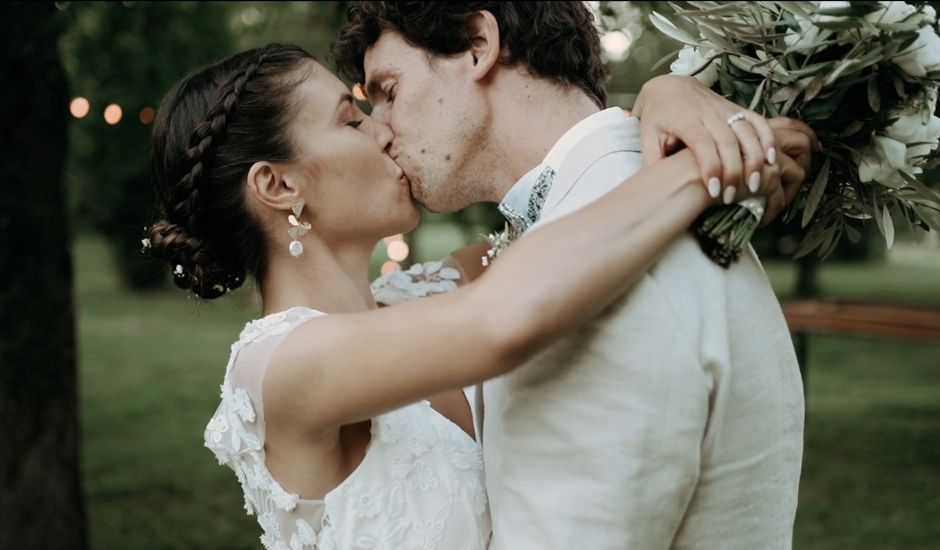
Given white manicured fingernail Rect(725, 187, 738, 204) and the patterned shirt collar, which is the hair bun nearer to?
the patterned shirt collar

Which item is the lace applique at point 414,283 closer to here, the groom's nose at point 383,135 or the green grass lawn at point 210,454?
the green grass lawn at point 210,454

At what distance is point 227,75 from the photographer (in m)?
2.67

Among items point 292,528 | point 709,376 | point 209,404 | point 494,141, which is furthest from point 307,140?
point 209,404

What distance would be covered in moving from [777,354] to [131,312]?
22.1m

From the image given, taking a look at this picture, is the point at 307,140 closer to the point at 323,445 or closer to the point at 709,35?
the point at 323,445

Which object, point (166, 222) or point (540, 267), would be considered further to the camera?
point (166, 222)

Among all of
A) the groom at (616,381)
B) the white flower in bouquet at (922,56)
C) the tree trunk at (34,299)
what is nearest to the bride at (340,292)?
the groom at (616,381)

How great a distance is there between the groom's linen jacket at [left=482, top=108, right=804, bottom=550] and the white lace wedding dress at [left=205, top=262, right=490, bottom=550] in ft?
1.24

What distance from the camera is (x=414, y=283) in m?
3.34

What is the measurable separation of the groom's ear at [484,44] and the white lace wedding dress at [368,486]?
0.70m

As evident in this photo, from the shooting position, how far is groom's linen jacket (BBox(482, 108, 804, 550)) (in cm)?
182

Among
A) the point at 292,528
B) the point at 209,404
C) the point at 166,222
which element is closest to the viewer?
the point at 292,528

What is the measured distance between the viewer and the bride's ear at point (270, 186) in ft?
8.56

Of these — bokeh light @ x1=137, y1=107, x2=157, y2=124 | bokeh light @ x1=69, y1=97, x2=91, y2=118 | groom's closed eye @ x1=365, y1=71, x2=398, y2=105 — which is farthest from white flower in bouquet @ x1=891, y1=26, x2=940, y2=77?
bokeh light @ x1=137, y1=107, x2=157, y2=124
